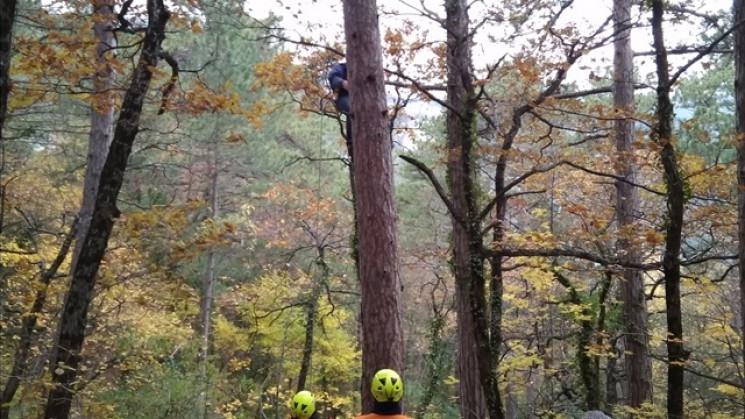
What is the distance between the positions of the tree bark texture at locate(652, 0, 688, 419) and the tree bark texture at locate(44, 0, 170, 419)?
4.91 meters

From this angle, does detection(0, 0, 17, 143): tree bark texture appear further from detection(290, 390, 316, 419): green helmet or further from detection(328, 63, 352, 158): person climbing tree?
detection(328, 63, 352, 158): person climbing tree

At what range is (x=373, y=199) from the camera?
4754 millimetres

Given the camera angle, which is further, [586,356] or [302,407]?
[586,356]

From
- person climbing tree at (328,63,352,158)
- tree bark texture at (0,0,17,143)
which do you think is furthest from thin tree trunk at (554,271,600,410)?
tree bark texture at (0,0,17,143)

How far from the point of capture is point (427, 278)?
2425 cm

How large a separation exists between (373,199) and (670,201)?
3.19m

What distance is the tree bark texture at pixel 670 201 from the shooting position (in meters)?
5.43

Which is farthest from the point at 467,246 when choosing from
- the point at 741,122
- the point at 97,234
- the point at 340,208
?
the point at 340,208

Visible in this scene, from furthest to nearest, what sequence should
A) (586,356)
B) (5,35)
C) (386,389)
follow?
(586,356)
(386,389)
(5,35)

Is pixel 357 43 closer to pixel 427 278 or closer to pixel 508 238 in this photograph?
pixel 508 238

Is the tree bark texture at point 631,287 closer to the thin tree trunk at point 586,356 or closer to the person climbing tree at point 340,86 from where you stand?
the thin tree trunk at point 586,356

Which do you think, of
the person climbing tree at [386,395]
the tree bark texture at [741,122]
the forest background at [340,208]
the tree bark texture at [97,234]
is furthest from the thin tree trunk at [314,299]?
the tree bark texture at [741,122]

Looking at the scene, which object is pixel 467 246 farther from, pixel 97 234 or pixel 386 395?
pixel 97 234

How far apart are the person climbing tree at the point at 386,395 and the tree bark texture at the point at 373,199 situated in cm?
85
